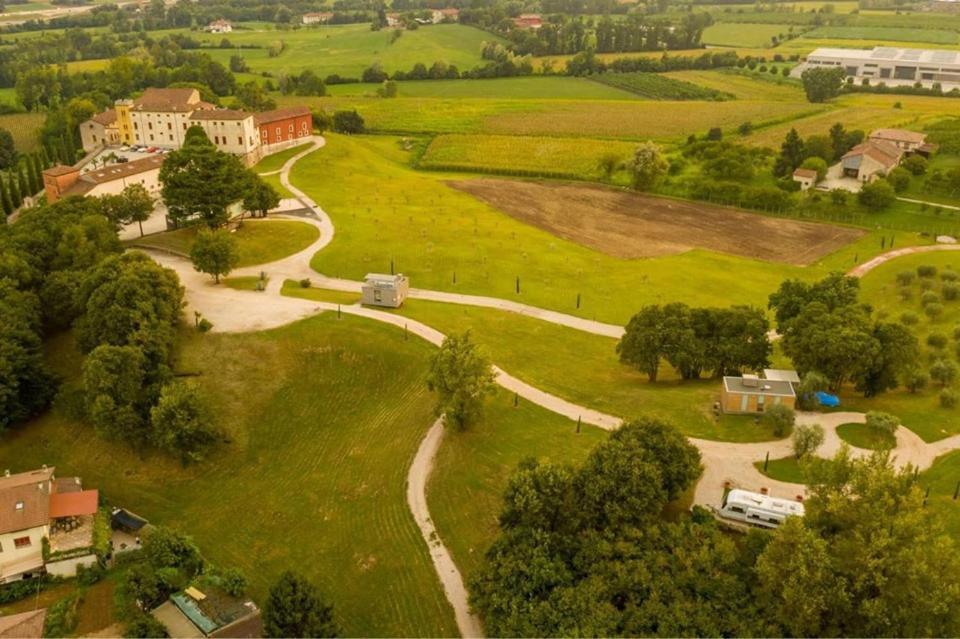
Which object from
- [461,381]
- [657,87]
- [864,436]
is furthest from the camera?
[657,87]

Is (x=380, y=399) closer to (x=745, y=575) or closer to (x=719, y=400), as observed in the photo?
(x=719, y=400)

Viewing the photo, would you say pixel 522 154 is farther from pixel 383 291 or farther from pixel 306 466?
pixel 306 466

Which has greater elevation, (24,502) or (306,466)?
(24,502)

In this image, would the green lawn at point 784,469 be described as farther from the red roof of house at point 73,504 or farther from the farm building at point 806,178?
the farm building at point 806,178

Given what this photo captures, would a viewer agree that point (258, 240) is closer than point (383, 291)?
No

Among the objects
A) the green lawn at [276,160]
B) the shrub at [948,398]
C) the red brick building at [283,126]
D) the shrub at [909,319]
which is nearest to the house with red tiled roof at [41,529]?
the shrub at [948,398]

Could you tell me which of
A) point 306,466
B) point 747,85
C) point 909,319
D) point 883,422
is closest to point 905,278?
point 909,319
